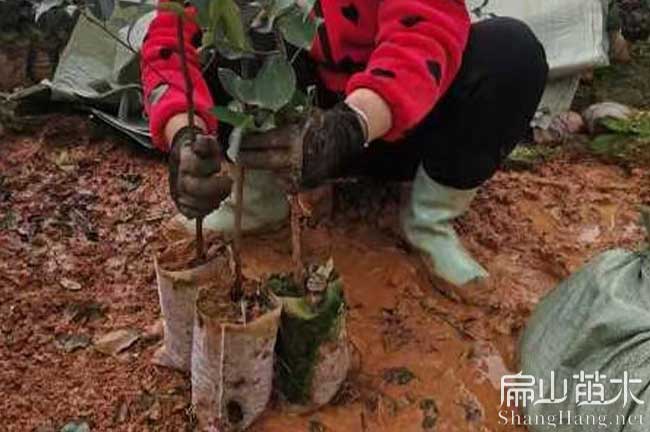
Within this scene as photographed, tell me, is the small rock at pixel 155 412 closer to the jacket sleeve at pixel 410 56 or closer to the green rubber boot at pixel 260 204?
the green rubber boot at pixel 260 204

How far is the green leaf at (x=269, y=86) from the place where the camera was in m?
1.24

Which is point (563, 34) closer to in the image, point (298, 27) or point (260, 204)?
point (260, 204)

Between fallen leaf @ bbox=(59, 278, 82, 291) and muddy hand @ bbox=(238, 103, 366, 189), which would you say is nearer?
muddy hand @ bbox=(238, 103, 366, 189)

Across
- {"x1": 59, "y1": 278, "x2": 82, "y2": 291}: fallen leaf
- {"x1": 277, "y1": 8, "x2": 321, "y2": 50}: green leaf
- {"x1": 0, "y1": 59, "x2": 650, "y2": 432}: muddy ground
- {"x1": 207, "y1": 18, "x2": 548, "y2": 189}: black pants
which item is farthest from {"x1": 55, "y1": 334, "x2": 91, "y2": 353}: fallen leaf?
{"x1": 277, "y1": 8, "x2": 321, "y2": 50}: green leaf

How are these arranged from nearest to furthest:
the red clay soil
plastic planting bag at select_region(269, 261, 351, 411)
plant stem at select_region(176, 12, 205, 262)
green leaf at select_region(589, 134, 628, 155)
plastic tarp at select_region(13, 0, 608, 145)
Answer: plant stem at select_region(176, 12, 205, 262) < plastic planting bag at select_region(269, 261, 351, 411) < the red clay soil < plastic tarp at select_region(13, 0, 608, 145) < green leaf at select_region(589, 134, 628, 155)

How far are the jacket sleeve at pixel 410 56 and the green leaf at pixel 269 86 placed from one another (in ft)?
0.93

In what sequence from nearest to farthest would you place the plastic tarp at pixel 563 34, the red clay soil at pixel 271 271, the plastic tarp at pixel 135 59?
the red clay soil at pixel 271 271, the plastic tarp at pixel 135 59, the plastic tarp at pixel 563 34

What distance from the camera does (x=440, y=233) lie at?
5.93 ft

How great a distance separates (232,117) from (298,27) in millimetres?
140

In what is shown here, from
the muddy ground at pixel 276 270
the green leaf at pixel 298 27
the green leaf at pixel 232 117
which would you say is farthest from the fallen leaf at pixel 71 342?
the green leaf at pixel 298 27

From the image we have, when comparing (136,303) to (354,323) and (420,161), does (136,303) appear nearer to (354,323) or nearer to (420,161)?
(354,323)

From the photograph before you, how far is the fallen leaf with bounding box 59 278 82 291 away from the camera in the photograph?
1773 millimetres

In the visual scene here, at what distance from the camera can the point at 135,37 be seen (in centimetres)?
244

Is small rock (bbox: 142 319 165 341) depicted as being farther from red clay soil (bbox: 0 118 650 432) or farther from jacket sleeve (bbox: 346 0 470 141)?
jacket sleeve (bbox: 346 0 470 141)
